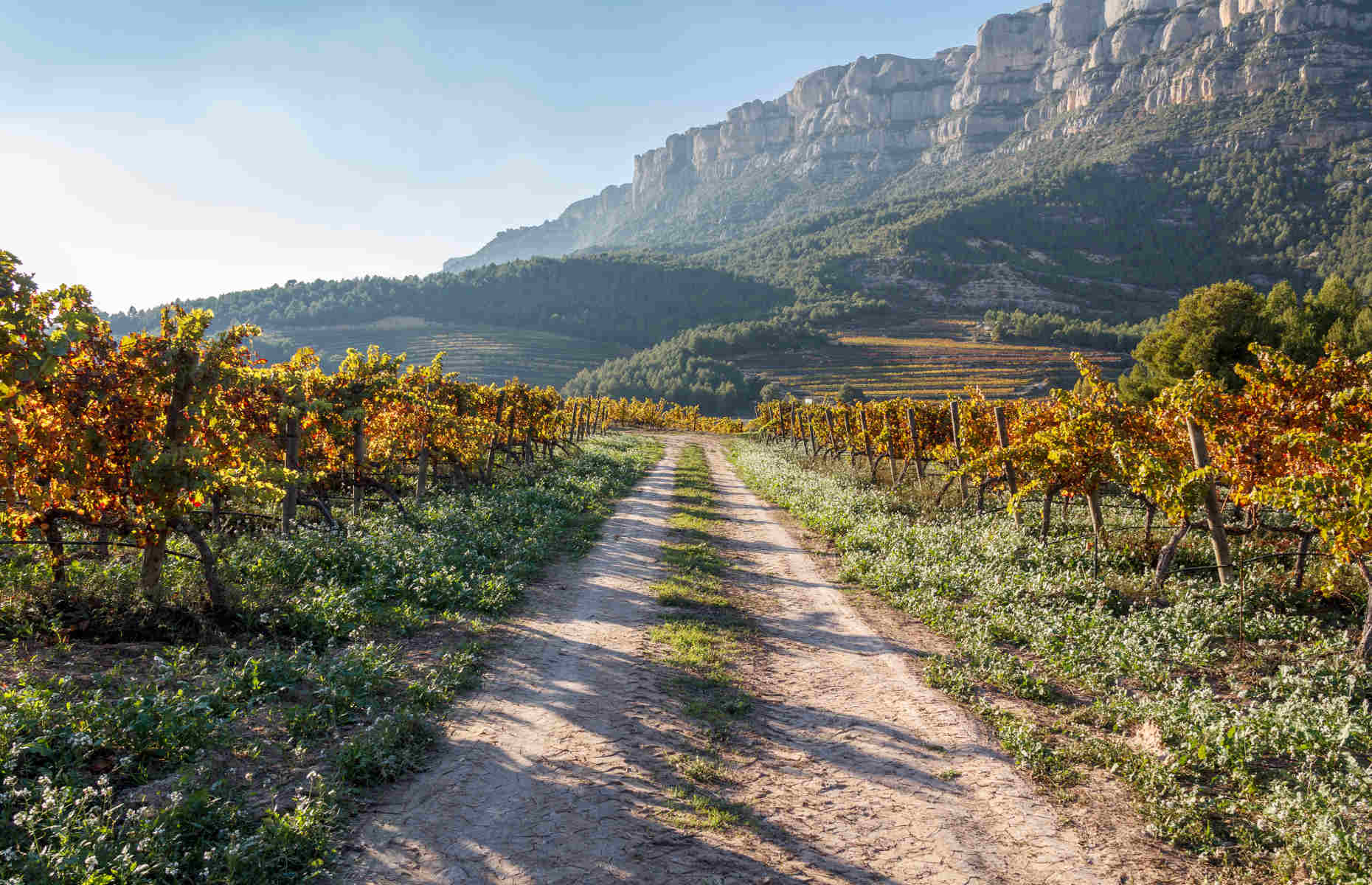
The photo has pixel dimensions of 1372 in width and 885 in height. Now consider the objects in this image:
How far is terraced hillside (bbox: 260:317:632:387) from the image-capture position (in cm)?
12544

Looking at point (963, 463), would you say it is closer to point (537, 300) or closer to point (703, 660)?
point (703, 660)

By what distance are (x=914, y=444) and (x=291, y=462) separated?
1572cm

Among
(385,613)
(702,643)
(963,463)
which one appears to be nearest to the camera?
(385,613)

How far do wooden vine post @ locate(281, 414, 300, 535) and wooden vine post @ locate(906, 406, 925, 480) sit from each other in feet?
49.9

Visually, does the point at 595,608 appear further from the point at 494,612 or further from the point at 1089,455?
the point at 1089,455

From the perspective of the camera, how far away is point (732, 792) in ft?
15.9

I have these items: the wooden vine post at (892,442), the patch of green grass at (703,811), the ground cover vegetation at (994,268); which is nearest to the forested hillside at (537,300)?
the ground cover vegetation at (994,268)

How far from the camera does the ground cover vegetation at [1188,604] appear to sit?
472 centimetres

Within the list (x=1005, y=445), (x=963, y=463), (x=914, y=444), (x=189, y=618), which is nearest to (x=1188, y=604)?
(x=1005, y=445)

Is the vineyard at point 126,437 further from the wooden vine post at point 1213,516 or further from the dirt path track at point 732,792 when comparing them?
the wooden vine post at point 1213,516

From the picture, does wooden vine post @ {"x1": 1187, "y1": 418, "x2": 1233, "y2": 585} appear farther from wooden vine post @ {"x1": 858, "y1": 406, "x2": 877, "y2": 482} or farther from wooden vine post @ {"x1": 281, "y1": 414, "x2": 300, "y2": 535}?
wooden vine post @ {"x1": 858, "y1": 406, "x2": 877, "y2": 482}

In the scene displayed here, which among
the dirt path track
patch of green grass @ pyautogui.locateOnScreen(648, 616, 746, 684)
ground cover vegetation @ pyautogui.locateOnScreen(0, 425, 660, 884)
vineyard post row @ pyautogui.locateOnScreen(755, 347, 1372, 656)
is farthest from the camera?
patch of green grass @ pyautogui.locateOnScreen(648, 616, 746, 684)

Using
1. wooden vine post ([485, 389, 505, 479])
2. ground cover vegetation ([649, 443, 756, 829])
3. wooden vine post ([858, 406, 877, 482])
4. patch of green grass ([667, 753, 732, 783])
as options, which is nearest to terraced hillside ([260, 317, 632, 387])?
wooden vine post ([858, 406, 877, 482])

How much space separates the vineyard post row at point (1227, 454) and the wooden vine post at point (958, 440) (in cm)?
18
